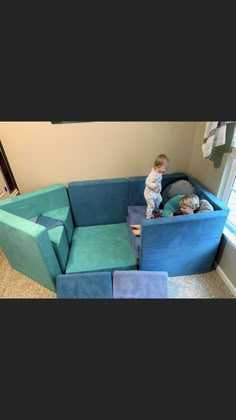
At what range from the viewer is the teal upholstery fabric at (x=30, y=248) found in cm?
141

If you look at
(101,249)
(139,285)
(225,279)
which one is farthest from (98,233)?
(225,279)

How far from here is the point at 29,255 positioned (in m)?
1.57

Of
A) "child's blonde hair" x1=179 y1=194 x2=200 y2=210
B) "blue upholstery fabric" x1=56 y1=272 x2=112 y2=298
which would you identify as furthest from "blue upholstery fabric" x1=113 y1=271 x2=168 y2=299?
"child's blonde hair" x1=179 y1=194 x2=200 y2=210

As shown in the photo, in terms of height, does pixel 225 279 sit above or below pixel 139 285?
below

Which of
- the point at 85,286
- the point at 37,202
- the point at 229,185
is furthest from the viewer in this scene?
the point at 37,202

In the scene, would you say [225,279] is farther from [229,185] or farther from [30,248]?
[30,248]

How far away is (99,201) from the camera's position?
6.98 feet

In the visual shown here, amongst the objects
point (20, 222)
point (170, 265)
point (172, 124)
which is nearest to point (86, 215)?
point (20, 222)

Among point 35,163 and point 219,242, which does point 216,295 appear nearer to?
point 219,242

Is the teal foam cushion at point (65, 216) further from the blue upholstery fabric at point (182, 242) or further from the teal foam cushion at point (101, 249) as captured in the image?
the blue upholstery fabric at point (182, 242)

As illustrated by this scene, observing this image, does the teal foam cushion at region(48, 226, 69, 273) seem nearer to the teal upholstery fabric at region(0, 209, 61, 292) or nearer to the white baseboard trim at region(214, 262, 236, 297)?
the teal upholstery fabric at region(0, 209, 61, 292)

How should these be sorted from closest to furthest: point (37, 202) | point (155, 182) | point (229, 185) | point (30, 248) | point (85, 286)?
point (30, 248) < point (85, 286) < point (229, 185) < point (155, 182) < point (37, 202)

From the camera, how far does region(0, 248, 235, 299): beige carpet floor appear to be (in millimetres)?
1632

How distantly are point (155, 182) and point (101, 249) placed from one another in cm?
83
